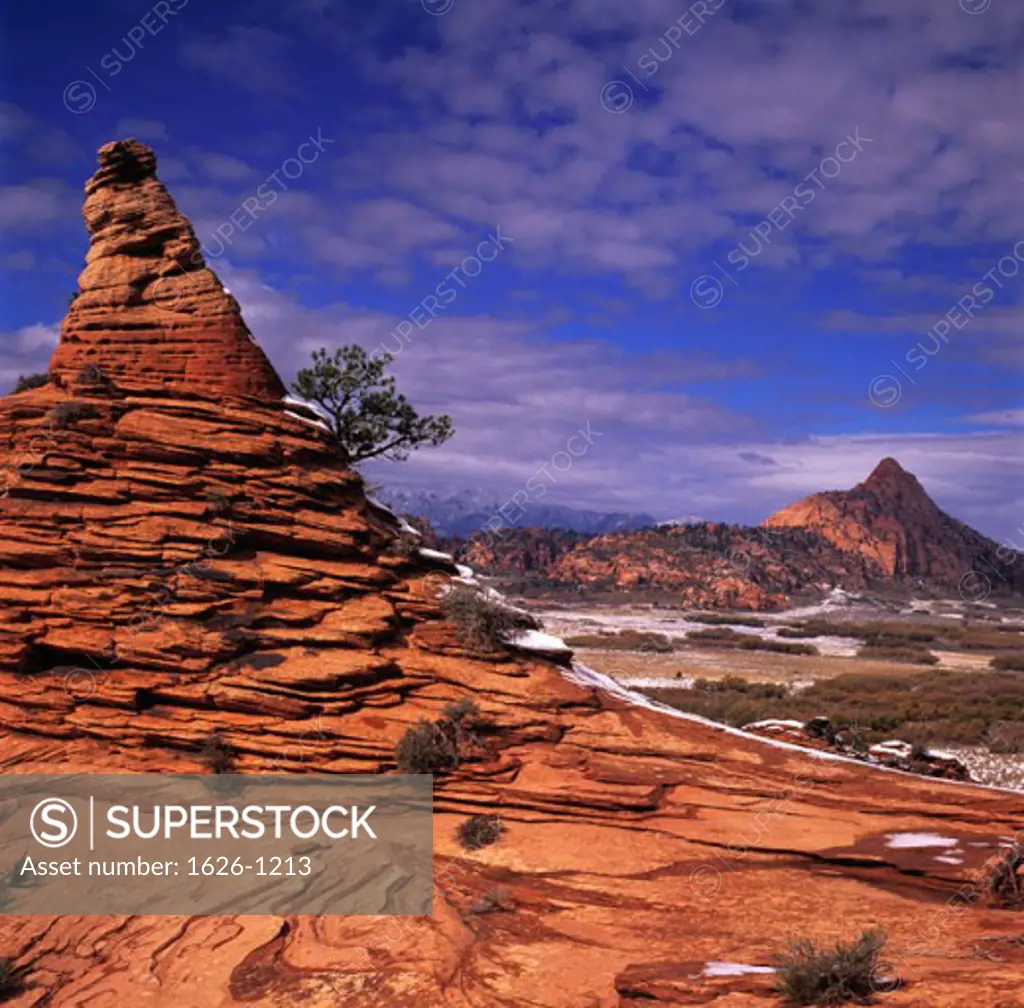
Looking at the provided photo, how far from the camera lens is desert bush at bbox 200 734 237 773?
13.4m

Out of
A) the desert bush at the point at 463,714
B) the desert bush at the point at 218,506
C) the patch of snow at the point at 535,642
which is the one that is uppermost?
the desert bush at the point at 218,506

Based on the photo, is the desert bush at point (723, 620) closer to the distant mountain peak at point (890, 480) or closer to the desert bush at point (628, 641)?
the desert bush at point (628, 641)

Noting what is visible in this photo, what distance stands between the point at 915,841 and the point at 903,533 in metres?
128

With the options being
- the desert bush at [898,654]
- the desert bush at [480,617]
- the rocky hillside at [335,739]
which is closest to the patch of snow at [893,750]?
the rocky hillside at [335,739]

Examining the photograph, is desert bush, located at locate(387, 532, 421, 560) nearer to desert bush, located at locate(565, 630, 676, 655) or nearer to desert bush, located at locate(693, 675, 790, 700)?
desert bush, located at locate(693, 675, 790, 700)

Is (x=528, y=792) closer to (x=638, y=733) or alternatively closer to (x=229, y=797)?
(x=638, y=733)

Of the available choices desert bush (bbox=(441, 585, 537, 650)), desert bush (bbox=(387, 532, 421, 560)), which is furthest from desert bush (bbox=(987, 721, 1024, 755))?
desert bush (bbox=(387, 532, 421, 560))

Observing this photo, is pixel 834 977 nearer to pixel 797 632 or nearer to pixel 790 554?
pixel 797 632

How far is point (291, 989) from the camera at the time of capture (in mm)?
9219

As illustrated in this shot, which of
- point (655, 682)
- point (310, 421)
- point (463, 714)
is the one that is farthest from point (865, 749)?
→ point (655, 682)

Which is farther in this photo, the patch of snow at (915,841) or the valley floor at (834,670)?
the valley floor at (834,670)

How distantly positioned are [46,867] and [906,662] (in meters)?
53.7

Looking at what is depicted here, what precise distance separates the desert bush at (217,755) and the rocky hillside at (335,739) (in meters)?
0.18

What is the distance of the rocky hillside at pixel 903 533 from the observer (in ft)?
400
